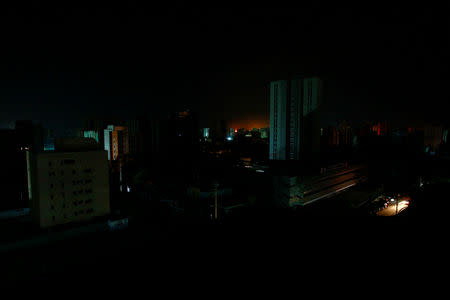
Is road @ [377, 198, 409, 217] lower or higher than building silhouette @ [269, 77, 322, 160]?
lower

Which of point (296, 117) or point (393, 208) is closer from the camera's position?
point (393, 208)

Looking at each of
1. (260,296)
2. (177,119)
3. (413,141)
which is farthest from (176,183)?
(413,141)

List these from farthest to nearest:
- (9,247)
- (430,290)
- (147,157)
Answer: (147,157)
(9,247)
(430,290)

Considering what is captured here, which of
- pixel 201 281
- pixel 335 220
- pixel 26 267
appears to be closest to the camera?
pixel 201 281

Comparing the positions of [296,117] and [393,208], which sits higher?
[296,117]

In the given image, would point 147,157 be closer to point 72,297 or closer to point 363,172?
point 363,172

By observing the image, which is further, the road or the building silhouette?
the building silhouette

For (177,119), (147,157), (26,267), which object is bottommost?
(26,267)

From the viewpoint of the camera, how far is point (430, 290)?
1.24 metres

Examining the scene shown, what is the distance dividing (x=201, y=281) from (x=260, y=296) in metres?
0.31

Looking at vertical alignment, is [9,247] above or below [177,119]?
below

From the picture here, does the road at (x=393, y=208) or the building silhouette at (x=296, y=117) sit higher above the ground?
the building silhouette at (x=296, y=117)

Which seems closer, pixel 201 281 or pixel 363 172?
pixel 201 281

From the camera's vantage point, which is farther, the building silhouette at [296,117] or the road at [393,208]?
the building silhouette at [296,117]
